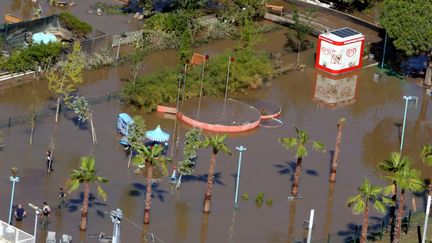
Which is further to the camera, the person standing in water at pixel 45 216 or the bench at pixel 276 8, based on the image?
the bench at pixel 276 8

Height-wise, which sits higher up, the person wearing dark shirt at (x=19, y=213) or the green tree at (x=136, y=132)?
the green tree at (x=136, y=132)

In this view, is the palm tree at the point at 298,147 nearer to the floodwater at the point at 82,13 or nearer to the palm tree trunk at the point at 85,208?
the palm tree trunk at the point at 85,208

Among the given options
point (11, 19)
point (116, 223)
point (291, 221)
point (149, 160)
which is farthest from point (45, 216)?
point (11, 19)

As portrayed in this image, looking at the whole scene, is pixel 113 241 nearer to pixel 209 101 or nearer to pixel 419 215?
pixel 419 215

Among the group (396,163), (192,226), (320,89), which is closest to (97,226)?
(192,226)

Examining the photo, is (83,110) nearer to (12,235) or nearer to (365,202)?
(12,235)

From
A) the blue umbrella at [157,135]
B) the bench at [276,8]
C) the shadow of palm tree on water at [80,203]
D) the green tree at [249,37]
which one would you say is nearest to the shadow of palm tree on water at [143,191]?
the shadow of palm tree on water at [80,203]
